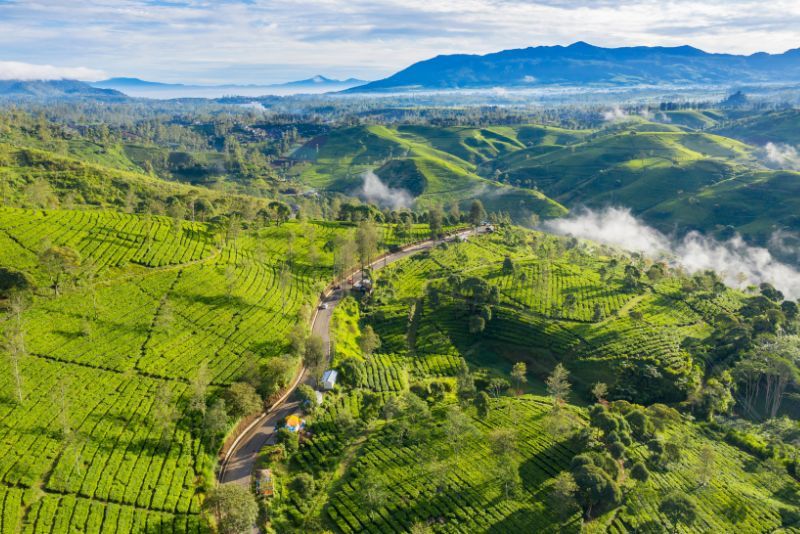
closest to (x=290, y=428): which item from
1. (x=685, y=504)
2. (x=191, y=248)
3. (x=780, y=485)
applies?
(x=685, y=504)

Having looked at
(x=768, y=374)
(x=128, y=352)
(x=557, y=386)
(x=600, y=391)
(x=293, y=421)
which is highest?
(x=128, y=352)

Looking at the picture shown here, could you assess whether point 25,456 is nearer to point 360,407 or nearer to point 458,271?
point 360,407

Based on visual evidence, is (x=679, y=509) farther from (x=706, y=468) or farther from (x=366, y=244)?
(x=366, y=244)

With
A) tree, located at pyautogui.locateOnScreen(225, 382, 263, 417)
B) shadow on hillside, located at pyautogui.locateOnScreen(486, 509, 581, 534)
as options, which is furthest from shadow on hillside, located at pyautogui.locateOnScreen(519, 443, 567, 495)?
tree, located at pyautogui.locateOnScreen(225, 382, 263, 417)

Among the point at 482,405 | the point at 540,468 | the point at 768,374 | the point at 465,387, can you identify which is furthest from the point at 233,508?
the point at 768,374

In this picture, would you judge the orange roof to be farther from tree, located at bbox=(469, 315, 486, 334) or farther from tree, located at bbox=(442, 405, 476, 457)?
tree, located at bbox=(469, 315, 486, 334)

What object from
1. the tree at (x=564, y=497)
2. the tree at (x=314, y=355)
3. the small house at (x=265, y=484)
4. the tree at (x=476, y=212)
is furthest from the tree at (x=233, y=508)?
the tree at (x=476, y=212)

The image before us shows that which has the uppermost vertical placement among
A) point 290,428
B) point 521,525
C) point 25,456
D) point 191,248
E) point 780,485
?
point 191,248
